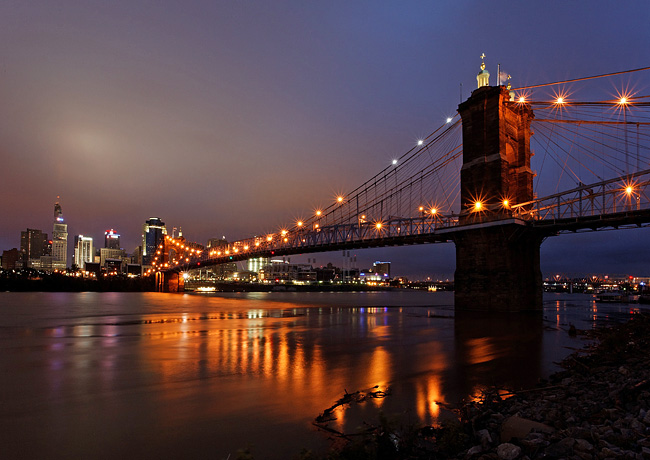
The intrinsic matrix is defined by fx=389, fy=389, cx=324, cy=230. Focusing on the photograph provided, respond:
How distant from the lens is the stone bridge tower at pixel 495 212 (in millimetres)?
31297

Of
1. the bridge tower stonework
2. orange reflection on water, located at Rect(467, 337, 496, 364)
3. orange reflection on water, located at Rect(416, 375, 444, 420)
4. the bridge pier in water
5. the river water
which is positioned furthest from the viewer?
the bridge tower stonework

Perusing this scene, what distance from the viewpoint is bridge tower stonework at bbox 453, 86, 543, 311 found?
3130 cm

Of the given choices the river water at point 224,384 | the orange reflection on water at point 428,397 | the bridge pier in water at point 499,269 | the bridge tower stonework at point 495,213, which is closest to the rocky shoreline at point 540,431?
the orange reflection on water at point 428,397

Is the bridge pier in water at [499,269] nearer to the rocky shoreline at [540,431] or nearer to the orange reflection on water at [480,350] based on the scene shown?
the orange reflection on water at [480,350]

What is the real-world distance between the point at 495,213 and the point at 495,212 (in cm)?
26

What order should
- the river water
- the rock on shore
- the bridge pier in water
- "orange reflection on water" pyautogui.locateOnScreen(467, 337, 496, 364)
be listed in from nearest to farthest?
the rock on shore < the river water < "orange reflection on water" pyautogui.locateOnScreen(467, 337, 496, 364) < the bridge pier in water

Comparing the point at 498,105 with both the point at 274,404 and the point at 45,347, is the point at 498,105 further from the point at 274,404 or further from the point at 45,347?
the point at 45,347

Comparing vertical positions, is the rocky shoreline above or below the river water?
above

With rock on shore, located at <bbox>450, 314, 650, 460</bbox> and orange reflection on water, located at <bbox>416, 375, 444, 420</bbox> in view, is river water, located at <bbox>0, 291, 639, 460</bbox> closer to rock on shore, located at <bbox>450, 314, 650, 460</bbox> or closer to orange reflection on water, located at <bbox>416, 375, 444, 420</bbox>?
orange reflection on water, located at <bbox>416, 375, 444, 420</bbox>

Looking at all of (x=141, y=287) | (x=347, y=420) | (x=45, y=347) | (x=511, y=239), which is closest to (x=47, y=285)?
(x=141, y=287)

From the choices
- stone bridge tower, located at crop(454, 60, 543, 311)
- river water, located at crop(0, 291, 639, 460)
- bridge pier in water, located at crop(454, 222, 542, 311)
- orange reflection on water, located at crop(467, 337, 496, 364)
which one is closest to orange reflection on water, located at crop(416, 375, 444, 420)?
river water, located at crop(0, 291, 639, 460)

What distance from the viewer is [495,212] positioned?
32.0 m

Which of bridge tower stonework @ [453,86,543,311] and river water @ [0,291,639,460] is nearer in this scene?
river water @ [0,291,639,460]

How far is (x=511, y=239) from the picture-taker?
31.2m
